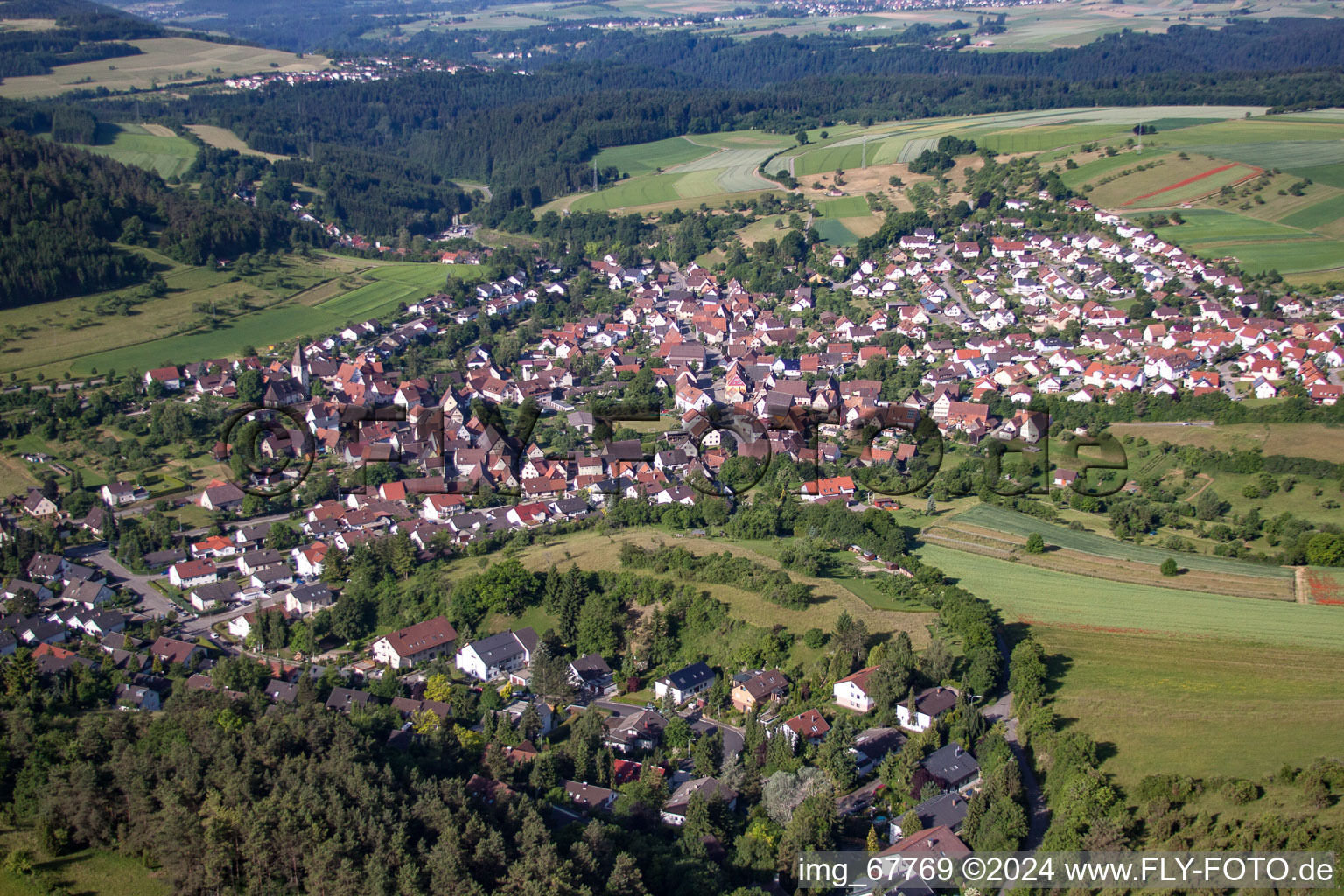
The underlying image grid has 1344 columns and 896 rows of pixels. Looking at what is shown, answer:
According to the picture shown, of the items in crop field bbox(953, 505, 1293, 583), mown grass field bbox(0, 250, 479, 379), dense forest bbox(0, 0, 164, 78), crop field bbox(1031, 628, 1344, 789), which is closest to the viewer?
crop field bbox(1031, 628, 1344, 789)

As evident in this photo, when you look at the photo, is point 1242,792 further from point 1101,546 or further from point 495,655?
point 495,655

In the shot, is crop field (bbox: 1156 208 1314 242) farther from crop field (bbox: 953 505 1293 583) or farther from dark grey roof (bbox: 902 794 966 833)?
dark grey roof (bbox: 902 794 966 833)

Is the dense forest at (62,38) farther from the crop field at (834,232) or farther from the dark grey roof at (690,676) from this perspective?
the dark grey roof at (690,676)

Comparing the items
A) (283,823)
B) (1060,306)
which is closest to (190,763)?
(283,823)

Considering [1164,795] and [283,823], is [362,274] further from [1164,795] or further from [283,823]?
[1164,795]

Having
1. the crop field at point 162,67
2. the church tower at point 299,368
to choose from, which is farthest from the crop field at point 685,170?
the crop field at point 162,67

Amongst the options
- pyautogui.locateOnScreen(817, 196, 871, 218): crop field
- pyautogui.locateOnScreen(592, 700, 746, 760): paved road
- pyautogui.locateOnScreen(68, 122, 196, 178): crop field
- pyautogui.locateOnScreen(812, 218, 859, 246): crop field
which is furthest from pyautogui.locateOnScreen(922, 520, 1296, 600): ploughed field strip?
pyautogui.locateOnScreen(68, 122, 196, 178): crop field

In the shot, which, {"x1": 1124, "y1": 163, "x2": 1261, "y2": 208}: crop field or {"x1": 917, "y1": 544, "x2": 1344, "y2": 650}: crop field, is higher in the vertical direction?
{"x1": 1124, "y1": 163, "x2": 1261, "y2": 208}: crop field
